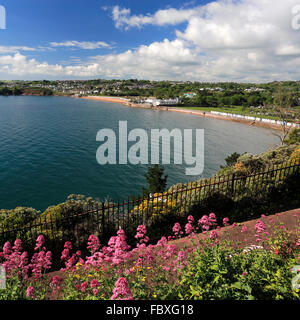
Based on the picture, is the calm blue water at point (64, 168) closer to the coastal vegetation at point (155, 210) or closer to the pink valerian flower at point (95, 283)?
the coastal vegetation at point (155, 210)

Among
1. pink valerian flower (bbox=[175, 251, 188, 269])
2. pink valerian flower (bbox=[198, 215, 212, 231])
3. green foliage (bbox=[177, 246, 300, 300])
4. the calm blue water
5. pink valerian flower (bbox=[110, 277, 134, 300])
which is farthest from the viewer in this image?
the calm blue water

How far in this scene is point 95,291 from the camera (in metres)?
3.06

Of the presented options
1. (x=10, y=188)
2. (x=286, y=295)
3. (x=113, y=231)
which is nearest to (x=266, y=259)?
(x=286, y=295)

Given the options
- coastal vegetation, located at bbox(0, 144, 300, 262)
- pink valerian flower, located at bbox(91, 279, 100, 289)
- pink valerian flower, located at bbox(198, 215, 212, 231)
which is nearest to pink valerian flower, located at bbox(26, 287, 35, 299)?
pink valerian flower, located at bbox(91, 279, 100, 289)

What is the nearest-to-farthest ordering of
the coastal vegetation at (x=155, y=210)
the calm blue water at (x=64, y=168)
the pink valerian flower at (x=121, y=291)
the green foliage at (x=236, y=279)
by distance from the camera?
the pink valerian flower at (x=121, y=291)
the green foliage at (x=236, y=279)
the coastal vegetation at (x=155, y=210)
the calm blue water at (x=64, y=168)

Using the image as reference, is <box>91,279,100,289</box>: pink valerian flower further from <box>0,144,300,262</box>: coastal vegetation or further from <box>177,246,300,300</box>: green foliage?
<box>0,144,300,262</box>: coastal vegetation

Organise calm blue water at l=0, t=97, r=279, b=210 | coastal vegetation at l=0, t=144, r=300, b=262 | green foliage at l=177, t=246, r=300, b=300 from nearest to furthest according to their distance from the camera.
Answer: green foliage at l=177, t=246, r=300, b=300, coastal vegetation at l=0, t=144, r=300, b=262, calm blue water at l=0, t=97, r=279, b=210

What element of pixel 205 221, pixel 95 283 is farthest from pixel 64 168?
pixel 95 283

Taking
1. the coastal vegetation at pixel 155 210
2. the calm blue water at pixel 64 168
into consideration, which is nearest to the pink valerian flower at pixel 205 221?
the coastal vegetation at pixel 155 210

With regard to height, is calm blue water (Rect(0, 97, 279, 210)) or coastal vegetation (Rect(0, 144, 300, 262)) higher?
coastal vegetation (Rect(0, 144, 300, 262))

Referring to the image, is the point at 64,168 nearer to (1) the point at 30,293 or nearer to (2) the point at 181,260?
(1) the point at 30,293

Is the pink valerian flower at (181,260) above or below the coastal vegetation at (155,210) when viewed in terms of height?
above

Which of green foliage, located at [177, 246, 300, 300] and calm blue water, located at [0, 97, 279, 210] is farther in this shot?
calm blue water, located at [0, 97, 279, 210]

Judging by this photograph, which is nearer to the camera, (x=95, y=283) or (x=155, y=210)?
(x=95, y=283)
